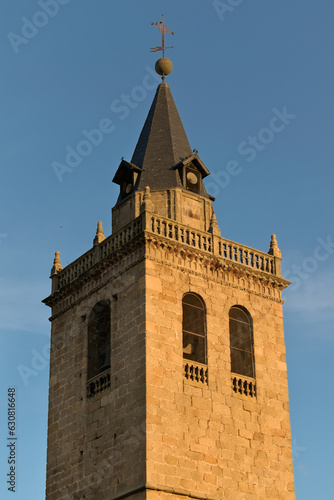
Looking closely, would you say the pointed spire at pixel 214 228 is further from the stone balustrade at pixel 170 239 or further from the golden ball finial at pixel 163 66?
the golden ball finial at pixel 163 66

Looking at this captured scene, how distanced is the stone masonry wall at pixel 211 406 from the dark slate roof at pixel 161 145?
12.5ft

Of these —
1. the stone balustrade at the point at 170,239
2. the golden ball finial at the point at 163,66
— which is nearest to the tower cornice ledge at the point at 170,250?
the stone balustrade at the point at 170,239

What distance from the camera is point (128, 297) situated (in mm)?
32000

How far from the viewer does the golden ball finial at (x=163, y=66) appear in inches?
1531

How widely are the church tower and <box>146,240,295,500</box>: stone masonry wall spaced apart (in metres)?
0.04

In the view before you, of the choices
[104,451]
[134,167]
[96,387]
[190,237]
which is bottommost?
[104,451]

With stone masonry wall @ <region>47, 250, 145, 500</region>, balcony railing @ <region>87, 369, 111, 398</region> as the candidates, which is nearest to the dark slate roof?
stone masonry wall @ <region>47, 250, 145, 500</region>

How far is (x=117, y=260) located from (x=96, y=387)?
4081mm

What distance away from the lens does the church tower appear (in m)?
30.0

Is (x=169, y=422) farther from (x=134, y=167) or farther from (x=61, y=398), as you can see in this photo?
(x=134, y=167)

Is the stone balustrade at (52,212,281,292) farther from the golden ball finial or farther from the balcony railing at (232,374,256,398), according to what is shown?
the golden ball finial

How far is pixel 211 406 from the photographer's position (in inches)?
1229

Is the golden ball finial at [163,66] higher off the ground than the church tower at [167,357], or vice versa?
the golden ball finial at [163,66]

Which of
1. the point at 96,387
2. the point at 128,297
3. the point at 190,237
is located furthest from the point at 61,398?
the point at 190,237
